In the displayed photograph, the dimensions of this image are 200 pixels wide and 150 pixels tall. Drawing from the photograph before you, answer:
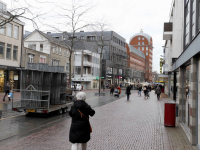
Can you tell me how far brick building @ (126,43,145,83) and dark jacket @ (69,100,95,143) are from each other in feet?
303

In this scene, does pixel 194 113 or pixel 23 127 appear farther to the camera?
pixel 23 127

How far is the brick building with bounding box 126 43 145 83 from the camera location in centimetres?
9903

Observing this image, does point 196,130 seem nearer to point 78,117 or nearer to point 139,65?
point 78,117

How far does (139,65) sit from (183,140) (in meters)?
109

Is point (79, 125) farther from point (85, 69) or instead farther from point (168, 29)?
point (85, 69)

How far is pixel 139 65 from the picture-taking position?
115688 millimetres

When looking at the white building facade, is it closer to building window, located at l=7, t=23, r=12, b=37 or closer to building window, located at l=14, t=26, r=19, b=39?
building window, located at l=14, t=26, r=19, b=39

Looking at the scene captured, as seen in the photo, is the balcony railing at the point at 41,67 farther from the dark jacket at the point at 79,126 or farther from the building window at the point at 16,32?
the building window at the point at 16,32

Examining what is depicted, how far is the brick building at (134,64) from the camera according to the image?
9903 centimetres

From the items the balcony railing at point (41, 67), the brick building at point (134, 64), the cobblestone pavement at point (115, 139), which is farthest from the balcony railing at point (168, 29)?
the brick building at point (134, 64)

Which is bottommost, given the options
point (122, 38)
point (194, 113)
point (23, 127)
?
point (23, 127)

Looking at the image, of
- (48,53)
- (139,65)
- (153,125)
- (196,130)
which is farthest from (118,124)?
(139,65)

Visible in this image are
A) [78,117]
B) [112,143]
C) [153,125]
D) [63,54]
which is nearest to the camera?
[78,117]

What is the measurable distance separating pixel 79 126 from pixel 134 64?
102 metres
